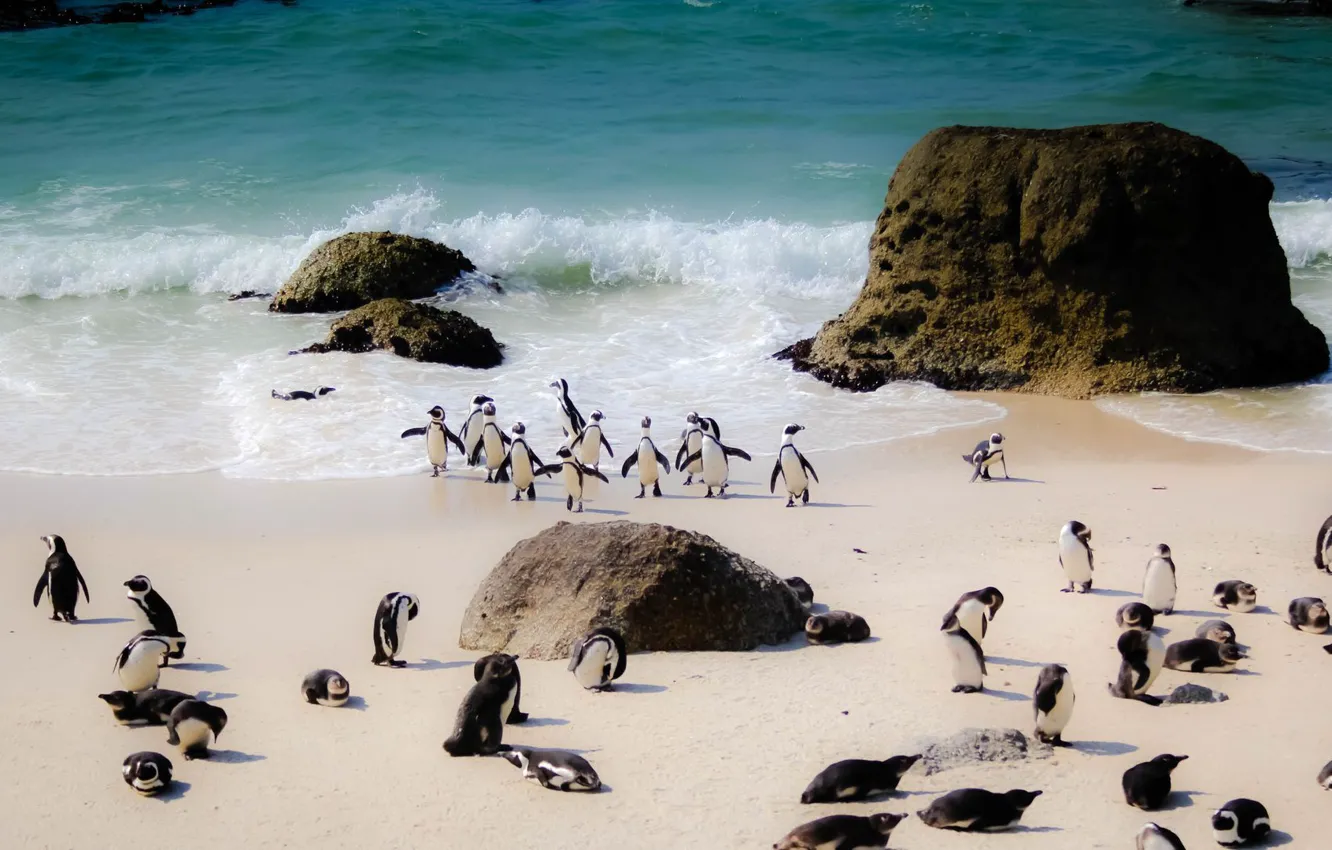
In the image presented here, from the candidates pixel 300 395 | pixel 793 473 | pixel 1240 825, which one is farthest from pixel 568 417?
pixel 1240 825

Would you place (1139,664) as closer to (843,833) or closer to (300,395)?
(843,833)

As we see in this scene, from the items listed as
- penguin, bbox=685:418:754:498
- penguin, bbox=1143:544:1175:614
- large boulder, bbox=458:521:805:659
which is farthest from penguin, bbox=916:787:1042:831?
penguin, bbox=685:418:754:498

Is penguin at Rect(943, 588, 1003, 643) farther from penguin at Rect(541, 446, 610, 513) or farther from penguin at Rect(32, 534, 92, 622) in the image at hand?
penguin at Rect(32, 534, 92, 622)

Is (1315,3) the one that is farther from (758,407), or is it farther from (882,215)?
(758,407)

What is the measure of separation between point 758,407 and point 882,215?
2.94 m

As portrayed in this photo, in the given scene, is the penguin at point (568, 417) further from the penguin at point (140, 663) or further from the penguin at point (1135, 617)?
the penguin at point (1135, 617)

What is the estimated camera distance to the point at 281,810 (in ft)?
21.3

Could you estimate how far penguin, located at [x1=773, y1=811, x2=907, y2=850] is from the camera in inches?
229

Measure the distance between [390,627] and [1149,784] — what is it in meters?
3.82

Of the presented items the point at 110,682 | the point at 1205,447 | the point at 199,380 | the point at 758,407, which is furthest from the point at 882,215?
the point at 110,682

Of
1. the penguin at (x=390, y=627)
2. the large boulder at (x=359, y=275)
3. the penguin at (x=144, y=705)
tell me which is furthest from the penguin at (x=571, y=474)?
the large boulder at (x=359, y=275)

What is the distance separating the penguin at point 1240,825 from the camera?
19.3 ft

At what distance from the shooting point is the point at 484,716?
691cm

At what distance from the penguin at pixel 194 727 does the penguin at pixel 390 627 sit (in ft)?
3.91
